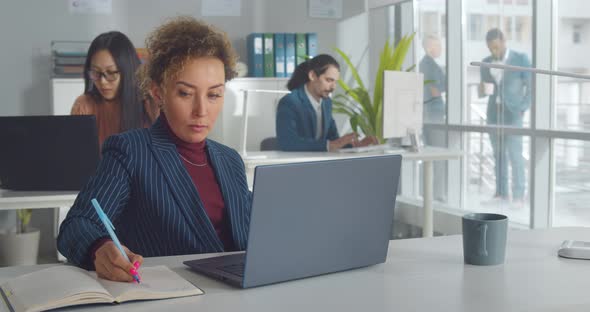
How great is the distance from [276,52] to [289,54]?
4.3 inches

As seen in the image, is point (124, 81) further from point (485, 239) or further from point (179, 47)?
point (485, 239)

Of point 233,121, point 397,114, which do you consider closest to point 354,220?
point 397,114

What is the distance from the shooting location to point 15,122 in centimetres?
276

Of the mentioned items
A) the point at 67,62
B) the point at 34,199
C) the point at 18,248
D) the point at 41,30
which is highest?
the point at 41,30

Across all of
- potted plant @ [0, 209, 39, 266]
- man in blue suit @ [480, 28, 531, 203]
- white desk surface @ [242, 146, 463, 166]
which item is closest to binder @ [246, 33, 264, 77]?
white desk surface @ [242, 146, 463, 166]

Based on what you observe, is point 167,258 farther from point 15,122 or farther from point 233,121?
point 233,121

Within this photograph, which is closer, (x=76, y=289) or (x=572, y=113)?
(x=76, y=289)

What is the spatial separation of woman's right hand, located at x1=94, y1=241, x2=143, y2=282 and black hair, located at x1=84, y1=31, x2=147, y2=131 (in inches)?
81.9

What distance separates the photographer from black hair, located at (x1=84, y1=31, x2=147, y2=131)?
3387mm

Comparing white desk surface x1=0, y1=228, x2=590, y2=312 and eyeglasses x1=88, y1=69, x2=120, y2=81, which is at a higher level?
eyeglasses x1=88, y1=69, x2=120, y2=81

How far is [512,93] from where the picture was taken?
489 centimetres

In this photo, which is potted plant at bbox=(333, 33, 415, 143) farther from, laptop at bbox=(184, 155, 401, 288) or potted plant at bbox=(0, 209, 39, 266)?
laptop at bbox=(184, 155, 401, 288)

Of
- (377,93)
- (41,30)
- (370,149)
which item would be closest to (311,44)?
(377,93)

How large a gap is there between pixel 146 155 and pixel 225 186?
0.22 metres
